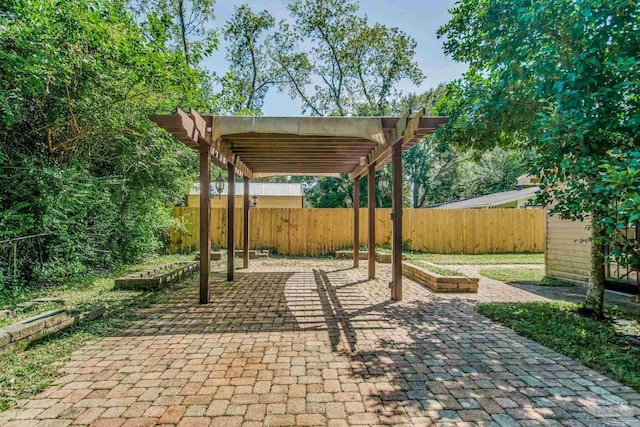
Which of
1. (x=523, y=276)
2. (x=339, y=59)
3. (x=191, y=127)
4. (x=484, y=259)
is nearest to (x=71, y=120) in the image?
(x=191, y=127)

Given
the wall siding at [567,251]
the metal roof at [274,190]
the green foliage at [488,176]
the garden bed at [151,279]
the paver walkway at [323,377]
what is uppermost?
the green foliage at [488,176]

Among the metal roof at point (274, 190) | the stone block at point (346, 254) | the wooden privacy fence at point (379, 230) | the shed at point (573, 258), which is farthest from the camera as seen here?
the metal roof at point (274, 190)

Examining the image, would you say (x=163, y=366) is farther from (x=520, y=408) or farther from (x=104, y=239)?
(x=104, y=239)

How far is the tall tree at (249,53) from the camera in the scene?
15.2 m

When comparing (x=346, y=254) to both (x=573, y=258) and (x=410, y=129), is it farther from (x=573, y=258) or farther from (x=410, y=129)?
(x=410, y=129)

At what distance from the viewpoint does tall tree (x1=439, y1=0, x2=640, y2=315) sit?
9.65 ft

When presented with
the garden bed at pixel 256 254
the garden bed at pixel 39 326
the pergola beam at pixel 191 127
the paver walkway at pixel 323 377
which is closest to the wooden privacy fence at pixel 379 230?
the garden bed at pixel 256 254

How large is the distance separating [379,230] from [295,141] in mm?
6555

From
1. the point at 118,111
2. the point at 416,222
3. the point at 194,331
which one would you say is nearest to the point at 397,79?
the point at 416,222

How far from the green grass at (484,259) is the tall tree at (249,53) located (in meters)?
10.7

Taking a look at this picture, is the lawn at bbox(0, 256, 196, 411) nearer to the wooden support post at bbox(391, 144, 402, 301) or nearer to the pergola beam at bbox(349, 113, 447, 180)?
the wooden support post at bbox(391, 144, 402, 301)

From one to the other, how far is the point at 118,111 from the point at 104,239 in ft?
8.53

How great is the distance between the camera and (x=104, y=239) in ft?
21.3

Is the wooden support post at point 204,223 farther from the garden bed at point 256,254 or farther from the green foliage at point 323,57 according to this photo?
the green foliage at point 323,57
